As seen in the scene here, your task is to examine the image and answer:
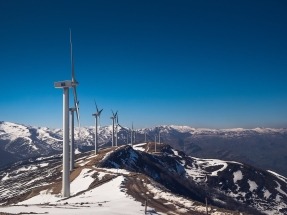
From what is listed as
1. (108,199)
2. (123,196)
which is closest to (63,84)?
(108,199)

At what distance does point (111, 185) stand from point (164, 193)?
67.2ft

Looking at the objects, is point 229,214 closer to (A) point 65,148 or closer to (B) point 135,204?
(B) point 135,204

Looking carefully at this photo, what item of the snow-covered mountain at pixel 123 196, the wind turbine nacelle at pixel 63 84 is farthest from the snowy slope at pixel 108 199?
the wind turbine nacelle at pixel 63 84

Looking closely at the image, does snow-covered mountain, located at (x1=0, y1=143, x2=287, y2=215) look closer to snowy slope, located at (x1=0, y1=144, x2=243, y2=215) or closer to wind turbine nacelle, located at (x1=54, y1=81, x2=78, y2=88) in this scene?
snowy slope, located at (x1=0, y1=144, x2=243, y2=215)

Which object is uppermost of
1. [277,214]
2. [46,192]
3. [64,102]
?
[64,102]

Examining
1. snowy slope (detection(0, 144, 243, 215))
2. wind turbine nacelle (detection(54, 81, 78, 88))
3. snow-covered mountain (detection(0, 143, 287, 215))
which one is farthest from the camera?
wind turbine nacelle (detection(54, 81, 78, 88))

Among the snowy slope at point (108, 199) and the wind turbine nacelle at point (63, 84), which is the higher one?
the wind turbine nacelle at point (63, 84)

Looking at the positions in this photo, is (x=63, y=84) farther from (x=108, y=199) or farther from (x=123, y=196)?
(x=123, y=196)

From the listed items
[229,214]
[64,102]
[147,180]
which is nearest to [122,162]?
[147,180]

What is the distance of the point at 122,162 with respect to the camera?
169 metres

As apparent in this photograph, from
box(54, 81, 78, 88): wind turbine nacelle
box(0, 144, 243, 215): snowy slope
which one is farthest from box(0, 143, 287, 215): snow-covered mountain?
box(54, 81, 78, 88): wind turbine nacelle

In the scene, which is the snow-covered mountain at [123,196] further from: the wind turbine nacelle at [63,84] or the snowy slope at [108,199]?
the wind turbine nacelle at [63,84]

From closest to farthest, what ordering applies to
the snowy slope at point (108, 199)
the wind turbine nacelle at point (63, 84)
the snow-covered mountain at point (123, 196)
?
the snowy slope at point (108, 199), the snow-covered mountain at point (123, 196), the wind turbine nacelle at point (63, 84)

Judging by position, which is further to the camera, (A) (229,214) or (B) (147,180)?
(B) (147,180)
